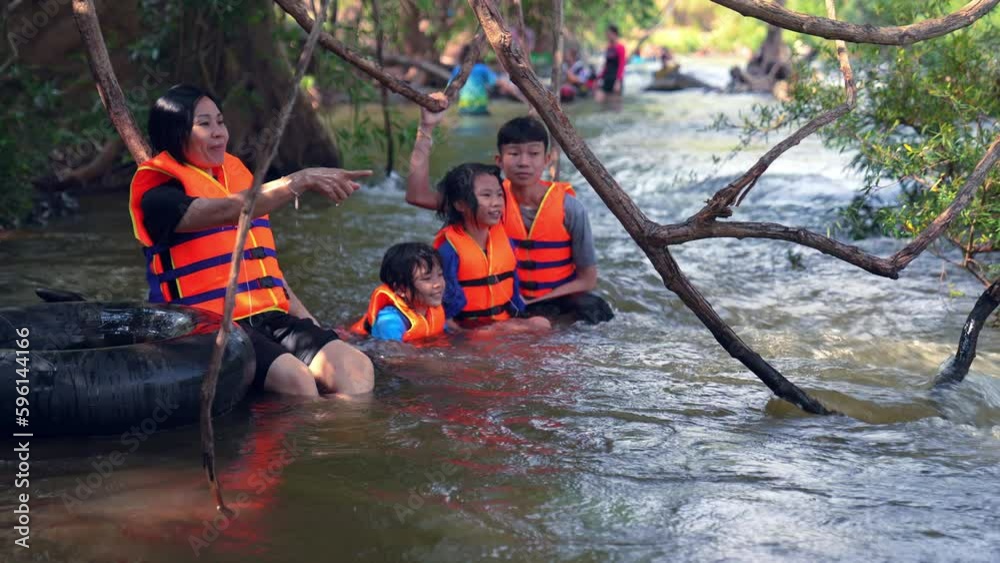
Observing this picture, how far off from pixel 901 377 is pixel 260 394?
2815 millimetres

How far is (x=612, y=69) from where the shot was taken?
2048cm

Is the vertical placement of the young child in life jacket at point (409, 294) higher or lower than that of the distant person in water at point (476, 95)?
lower

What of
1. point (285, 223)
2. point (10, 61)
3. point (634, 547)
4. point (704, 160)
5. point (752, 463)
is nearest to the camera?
point (634, 547)

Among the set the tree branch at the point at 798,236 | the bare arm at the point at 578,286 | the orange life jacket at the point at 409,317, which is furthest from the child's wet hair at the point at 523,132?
the tree branch at the point at 798,236

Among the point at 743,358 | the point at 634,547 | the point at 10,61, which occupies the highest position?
the point at 10,61

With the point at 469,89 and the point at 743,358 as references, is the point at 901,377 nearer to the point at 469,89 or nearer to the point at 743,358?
the point at 743,358

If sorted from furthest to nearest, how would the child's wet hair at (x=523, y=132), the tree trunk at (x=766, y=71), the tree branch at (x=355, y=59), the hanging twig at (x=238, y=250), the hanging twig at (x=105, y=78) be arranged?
the tree trunk at (x=766, y=71) < the child's wet hair at (x=523, y=132) < the hanging twig at (x=105, y=78) < the tree branch at (x=355, y=59) < the hanging twig at (x=238, y=250)

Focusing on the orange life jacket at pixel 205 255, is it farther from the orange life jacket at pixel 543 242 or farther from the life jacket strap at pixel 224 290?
the orange life jacket at pixel 543 242

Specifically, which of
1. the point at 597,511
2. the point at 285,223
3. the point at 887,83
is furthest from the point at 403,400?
the point at 285,223

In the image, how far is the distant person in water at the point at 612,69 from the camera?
20.4m

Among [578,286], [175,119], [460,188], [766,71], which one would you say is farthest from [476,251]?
[766,71]

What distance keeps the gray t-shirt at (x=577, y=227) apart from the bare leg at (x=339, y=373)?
1.73m

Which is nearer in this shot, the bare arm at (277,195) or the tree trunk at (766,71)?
the bare arm at (277,195)

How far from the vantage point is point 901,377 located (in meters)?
5.05
